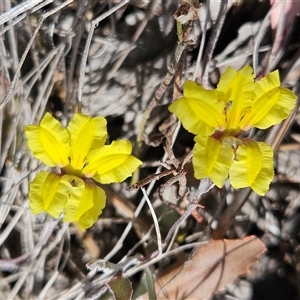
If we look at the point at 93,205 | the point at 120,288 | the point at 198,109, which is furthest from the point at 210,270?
the point at 198,109

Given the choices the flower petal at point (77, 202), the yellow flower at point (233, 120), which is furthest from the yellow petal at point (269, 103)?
the flower petal at point (77, 202)

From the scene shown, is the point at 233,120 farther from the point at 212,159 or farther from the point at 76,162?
the point at 76,162

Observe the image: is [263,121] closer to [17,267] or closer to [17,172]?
[17,172]

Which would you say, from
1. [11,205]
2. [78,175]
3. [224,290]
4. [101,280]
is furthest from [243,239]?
[11,205]

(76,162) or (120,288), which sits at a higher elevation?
(76,162)

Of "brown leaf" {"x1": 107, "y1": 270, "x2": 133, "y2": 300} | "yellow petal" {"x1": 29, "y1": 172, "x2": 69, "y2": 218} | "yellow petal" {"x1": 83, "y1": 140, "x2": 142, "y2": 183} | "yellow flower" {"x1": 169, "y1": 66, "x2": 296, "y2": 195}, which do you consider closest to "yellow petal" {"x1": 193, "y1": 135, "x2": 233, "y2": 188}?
"yellow flower" {"x1": 169, "y1": 66, "x2": 296, "y2": 195}

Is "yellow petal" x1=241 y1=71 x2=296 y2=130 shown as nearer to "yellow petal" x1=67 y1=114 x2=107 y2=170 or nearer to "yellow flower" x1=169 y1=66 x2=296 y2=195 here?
"yellow flower" x1=169 y1=66 x2=296 y2=195
